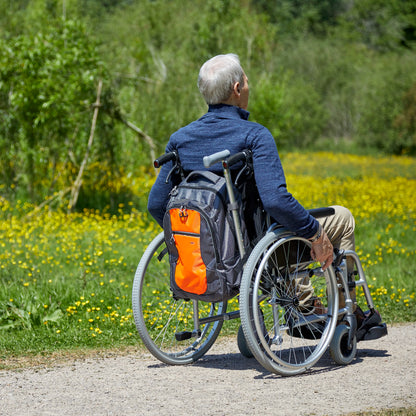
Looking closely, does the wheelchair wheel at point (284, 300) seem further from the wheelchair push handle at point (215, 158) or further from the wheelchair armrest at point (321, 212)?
the wheelchair push handle at point (215, 158)

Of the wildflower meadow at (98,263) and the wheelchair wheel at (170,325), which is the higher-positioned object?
the wheelchair wheel at (170,325)

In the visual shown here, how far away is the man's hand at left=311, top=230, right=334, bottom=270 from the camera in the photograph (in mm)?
3877

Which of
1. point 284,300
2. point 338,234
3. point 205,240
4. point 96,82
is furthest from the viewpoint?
point 96,82

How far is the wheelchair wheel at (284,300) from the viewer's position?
11.8ft

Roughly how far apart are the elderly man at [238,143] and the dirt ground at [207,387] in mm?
684

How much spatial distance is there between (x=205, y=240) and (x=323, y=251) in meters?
0.68

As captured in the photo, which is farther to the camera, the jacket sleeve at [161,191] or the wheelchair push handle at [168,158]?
the jacket sleeve at [161,191]

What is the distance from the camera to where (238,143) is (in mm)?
3768

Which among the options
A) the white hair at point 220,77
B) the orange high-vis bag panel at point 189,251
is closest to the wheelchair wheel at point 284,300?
the orange high-vis bag panel at point 189,251

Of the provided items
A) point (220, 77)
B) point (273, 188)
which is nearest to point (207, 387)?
point (273, 188)

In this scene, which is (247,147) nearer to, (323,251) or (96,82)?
(323,251)

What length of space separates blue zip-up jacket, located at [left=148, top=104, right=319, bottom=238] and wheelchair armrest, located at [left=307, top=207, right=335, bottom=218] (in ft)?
0.51

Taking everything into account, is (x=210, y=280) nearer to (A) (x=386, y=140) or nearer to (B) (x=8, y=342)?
(B) (x=8, y=342)

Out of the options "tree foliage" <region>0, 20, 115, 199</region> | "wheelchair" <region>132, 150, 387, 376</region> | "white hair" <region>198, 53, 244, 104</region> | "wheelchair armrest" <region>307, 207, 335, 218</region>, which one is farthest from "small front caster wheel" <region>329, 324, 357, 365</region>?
"tree foliage" <region>0, 20, 115, 199</region>
